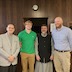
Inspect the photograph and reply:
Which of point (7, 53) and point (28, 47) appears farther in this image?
point (28, 47)

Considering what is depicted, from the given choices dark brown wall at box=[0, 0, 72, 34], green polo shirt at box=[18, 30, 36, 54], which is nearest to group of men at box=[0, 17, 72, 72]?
green polo shirt at box=[18, 30, 36, 54]

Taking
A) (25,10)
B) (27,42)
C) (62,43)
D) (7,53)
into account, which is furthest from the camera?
(25,10)

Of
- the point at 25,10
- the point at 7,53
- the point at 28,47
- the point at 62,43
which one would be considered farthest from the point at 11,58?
the point at 25,10

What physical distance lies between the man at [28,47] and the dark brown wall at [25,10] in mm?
1325

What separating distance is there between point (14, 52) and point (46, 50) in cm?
79

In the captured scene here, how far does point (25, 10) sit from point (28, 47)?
1676 mm

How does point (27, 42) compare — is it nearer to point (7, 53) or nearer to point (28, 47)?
point (28, 47)

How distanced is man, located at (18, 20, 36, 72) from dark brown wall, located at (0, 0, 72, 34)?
132cm

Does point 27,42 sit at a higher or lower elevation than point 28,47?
higher

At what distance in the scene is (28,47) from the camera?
4.20m

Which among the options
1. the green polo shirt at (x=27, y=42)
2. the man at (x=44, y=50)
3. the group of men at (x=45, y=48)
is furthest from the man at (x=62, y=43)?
the green polo shirt at (x=27, y=42)

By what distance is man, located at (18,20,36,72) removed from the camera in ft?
13.8

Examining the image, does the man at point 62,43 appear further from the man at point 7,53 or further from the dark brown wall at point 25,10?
the dark brown wall at point 25,10

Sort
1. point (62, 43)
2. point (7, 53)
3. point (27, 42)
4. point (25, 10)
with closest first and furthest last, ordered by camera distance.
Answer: point (7, 53) < point (62, 43) < point (27, 42) < point (25, 10)
